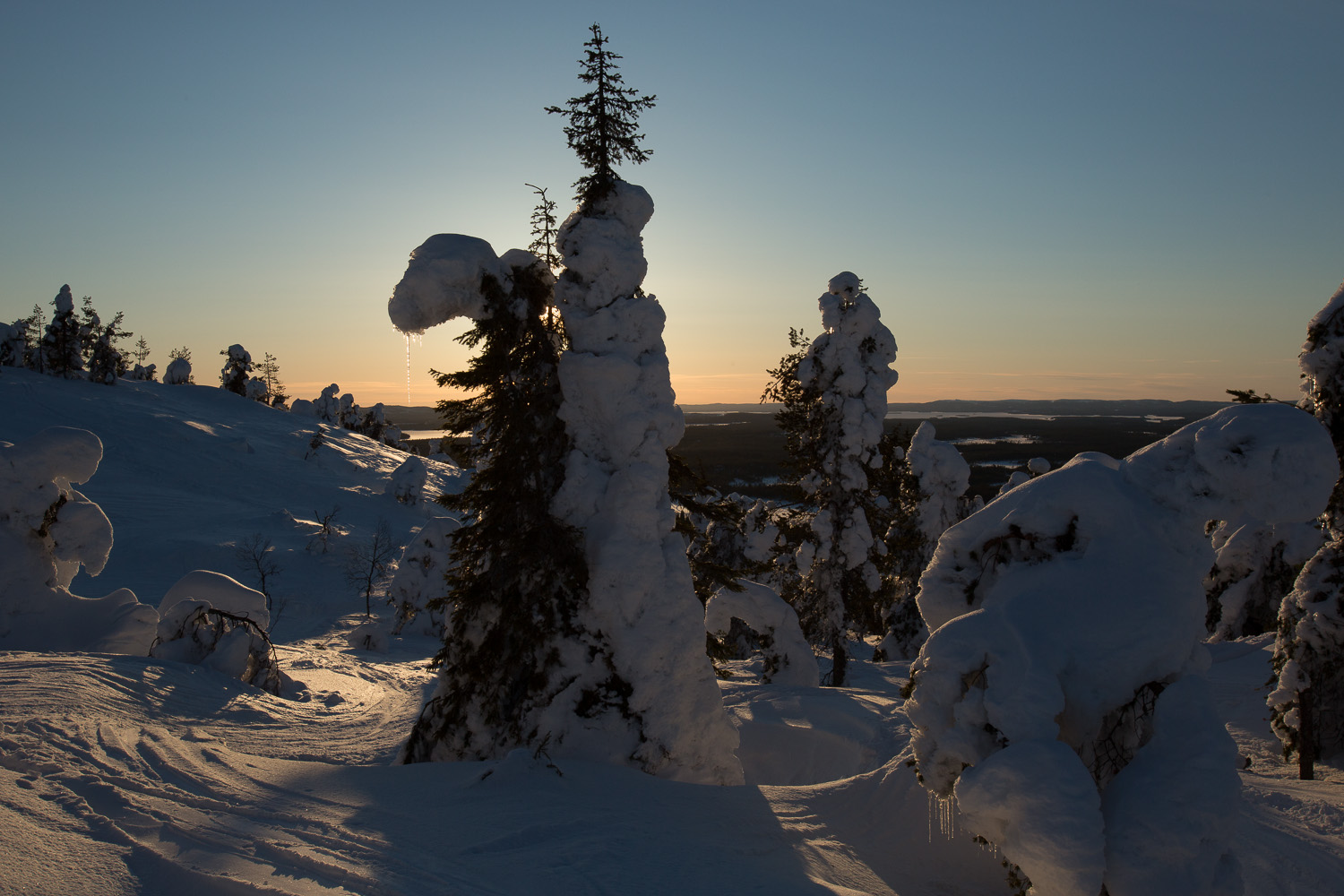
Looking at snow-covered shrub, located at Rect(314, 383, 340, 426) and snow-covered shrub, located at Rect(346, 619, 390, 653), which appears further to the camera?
snow-covered shrub, located at Rect(314, 383, 340, 426)

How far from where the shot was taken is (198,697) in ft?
36.0

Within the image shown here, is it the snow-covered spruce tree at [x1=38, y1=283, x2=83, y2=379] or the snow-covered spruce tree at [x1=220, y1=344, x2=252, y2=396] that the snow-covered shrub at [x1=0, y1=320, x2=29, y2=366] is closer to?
the snow-covered spruce tree at [x1=38, y1=283, x2=83, y2=379]

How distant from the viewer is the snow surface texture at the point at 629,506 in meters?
8.61

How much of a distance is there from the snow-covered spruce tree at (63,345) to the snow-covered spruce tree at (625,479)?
65331mm

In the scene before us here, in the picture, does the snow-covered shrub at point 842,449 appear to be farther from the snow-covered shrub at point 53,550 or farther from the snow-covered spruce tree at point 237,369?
the snow-covered spruce tree at point 237,369

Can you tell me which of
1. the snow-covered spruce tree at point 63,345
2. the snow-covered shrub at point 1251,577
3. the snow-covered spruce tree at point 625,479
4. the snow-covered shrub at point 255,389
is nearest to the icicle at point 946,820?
the snow-covered spruce tree at point 625,479

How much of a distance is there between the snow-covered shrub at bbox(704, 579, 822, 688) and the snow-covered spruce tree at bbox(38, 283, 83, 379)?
209 ft

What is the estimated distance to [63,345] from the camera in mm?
57812

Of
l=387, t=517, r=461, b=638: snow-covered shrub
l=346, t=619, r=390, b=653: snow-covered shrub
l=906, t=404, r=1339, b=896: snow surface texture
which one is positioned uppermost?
l=906, t=404, r=1339, b=896: snow surface texture

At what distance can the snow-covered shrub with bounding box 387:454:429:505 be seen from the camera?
55.5 metres

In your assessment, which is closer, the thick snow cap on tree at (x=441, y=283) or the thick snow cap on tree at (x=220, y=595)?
the thick snow cap on tree at (x=441, y=283)

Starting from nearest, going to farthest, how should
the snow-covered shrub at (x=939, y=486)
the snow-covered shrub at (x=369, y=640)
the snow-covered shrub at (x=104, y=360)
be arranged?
the snow-covered shrub at (x=369, y=640), the snow-covered shrub at (x=939, y=486), the snow-covered shrub at (x=104, y=360)

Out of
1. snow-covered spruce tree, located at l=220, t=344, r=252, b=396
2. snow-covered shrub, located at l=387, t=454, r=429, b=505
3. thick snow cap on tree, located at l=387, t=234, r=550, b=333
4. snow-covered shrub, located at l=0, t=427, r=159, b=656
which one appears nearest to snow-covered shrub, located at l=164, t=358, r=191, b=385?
snow-covered spruce tree, located at l=220, t=344, r=252, b=396

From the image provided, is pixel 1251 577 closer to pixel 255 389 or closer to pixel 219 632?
pixel 219 632
